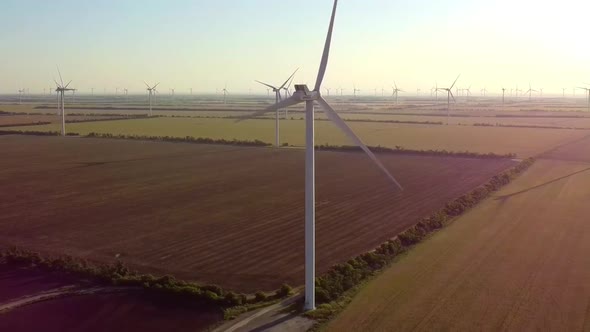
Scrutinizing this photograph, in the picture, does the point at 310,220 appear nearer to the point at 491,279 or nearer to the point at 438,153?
the point at 491,279

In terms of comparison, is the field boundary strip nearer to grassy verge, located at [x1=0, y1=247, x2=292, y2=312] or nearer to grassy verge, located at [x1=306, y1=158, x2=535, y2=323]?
grassy verge, located at [x1=306, y1=158, x2=535, y2=323]

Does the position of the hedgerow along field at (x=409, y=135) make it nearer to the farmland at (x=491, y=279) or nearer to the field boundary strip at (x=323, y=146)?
the field boundary strip at (x=323, y=146)

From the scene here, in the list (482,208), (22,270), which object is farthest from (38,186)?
(482,208)

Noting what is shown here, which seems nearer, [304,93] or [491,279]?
[304,93]

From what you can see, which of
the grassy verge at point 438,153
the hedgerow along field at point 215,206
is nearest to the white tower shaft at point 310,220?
the hedgerow along field at point 215,206

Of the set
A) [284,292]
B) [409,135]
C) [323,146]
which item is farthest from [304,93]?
[409,135]

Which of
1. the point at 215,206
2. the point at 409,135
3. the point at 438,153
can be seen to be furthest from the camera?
the point at 409,135

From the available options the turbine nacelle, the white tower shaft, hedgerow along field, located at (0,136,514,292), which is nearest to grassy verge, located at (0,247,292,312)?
hedgerow along field, located at (0,136,514,292)

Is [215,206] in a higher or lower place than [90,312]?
higher
